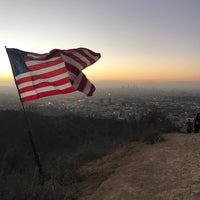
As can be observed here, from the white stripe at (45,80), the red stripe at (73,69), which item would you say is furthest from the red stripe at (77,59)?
the white stripe at (45,80)

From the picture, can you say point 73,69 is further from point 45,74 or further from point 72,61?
point 45,74

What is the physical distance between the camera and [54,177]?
1021 centimetres

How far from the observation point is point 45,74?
32.1ft

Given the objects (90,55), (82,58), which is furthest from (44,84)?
(90,55)

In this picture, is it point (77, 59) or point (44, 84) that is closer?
point (44, 84)

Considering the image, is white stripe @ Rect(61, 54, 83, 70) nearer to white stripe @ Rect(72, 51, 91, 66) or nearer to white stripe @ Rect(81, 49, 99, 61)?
white stripe @ Rect(72, 51, 91, 66)

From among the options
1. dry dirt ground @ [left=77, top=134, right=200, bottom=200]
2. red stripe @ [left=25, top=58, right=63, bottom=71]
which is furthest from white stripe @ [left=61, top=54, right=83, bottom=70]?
dry dirt ground @ [left=77, top=134, right=200, bottom=200]

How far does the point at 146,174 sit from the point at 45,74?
3.66 meters

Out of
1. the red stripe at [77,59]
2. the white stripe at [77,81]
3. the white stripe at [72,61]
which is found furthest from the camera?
the red stripe at [77,59]

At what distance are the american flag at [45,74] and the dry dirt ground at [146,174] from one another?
241cm

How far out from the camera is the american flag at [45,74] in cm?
968

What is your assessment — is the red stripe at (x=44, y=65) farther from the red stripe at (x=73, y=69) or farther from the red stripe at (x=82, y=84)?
the red stripe at (x=82, y=84)

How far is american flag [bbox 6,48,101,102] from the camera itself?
381 inches

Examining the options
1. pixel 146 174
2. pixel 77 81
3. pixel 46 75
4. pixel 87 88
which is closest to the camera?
pixel 146 174
